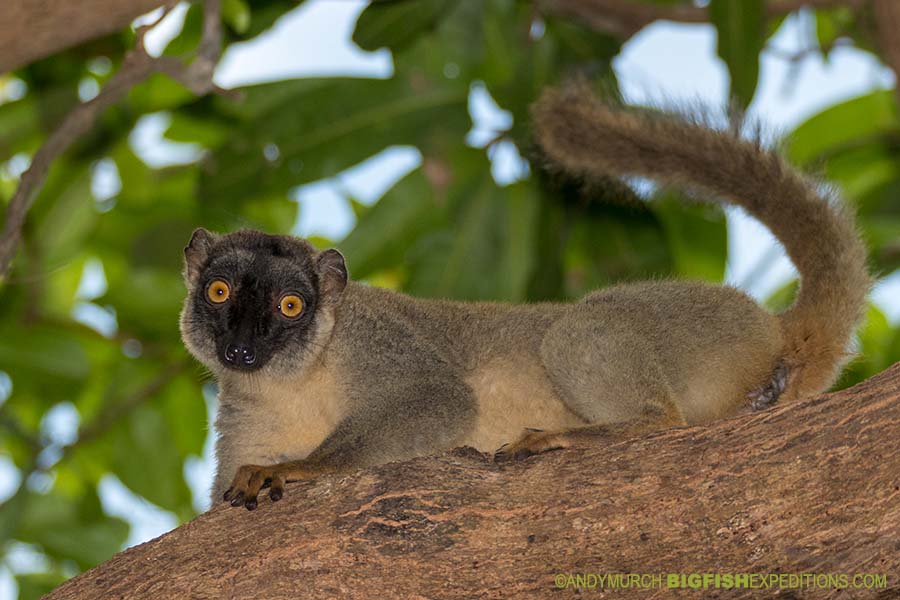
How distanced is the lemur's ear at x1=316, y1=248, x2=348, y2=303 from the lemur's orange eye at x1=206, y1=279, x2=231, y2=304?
446mm

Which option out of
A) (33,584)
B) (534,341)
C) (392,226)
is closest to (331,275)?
(534,341)

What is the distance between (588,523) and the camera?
356 centimetres

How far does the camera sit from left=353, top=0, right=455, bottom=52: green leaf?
6.27 meters

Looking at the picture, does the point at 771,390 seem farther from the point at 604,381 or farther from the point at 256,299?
the point at 256,299

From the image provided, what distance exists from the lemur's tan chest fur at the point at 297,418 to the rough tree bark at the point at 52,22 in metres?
1.56

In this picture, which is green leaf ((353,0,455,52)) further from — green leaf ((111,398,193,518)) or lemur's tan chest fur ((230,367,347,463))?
green leaf ((111,398,193,518))

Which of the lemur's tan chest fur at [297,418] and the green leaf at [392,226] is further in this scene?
Result: the green leaf at [392,226]

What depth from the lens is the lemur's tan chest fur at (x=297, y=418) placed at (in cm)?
476

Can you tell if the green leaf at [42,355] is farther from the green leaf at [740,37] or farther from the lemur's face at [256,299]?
the green leaf at [740,37]

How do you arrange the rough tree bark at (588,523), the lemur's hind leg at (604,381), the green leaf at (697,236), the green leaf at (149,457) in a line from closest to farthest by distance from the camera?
the rough tree bark at (588,523) → the lemur's hind leg at (604,381) → the green leaf at (697,236) → the green leaf at (149,457)

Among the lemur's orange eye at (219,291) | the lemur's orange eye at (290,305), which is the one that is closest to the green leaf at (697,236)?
the lemur's orange eye at (290,305)

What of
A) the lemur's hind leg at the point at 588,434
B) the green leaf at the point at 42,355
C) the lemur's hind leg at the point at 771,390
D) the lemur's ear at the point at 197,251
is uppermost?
the lemur's hind leg at the point at 588,434

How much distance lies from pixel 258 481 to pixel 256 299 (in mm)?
865

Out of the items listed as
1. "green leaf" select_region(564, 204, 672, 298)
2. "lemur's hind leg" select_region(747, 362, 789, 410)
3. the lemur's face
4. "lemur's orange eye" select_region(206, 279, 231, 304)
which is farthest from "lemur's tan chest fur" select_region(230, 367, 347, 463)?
"green leaf" select_region(564, 204, 672, 298)
